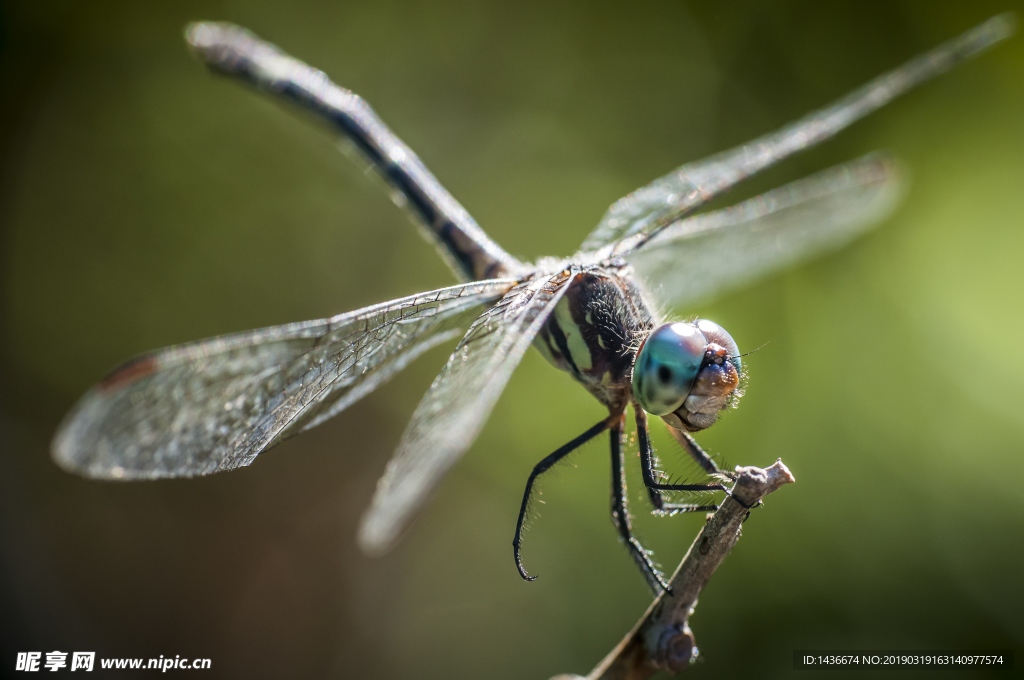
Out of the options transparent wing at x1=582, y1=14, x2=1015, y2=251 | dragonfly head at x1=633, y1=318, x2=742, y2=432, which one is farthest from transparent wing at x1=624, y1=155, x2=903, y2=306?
dragonfly head at x1=633, y1=318, x2=742, y2=432

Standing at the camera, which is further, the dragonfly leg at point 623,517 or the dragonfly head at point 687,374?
the dragonfly leg at point 623,517

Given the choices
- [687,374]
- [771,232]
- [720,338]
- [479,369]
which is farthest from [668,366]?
[771,232]

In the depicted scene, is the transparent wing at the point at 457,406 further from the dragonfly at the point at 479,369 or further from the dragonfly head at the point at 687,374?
the dragonfly head at the point at 687,374

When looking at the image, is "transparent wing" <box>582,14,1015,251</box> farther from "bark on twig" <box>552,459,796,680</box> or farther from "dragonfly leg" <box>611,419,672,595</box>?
"bark on twig" <box>552,459,796,680</box>

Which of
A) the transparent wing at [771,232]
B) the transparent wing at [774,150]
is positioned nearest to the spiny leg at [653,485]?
the transparent wing at [774,150]

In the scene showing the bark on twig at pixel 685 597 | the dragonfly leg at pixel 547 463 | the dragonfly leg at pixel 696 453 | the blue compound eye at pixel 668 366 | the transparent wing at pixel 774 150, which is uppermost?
the transparent wing at pixel 774 150
